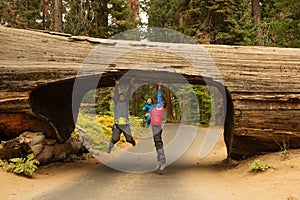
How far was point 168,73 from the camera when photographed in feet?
28.0

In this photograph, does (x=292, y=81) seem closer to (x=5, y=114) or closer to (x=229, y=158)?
(x=229, y=158)

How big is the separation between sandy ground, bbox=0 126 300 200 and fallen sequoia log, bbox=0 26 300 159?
2.60 ft

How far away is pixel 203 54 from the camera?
8664mm

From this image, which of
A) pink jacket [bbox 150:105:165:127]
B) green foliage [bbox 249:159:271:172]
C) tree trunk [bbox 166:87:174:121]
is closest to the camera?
green foliage [bbox 249:159:271:172]

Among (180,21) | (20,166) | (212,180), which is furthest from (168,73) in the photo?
(180,21)

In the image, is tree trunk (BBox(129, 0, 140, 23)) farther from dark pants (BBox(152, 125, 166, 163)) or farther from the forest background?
dark pants (BBox(152, 125, 166, 163))

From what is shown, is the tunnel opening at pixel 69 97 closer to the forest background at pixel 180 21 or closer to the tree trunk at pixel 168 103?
the forest background at pixel 180 21

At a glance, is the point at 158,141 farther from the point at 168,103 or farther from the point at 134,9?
the point at 134,9

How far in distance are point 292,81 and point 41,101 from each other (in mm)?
6485

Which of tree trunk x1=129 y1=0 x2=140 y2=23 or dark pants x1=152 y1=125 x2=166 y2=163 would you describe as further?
tree trunk x1=129 y1=0 x2=140 y2=23

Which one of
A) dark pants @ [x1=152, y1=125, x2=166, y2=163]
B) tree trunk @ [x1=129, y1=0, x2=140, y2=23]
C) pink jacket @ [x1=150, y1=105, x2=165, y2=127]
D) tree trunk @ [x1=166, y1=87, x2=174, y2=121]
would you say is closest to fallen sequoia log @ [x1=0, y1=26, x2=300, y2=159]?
pink jacket @ [x1=150, y1=105, x2=165, y2=127]

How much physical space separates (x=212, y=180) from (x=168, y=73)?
285 centimetres

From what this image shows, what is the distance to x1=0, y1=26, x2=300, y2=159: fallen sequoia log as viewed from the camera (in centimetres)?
811

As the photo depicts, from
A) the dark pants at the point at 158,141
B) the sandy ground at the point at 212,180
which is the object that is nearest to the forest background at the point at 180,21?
the sandy ground at the point at 212,180
